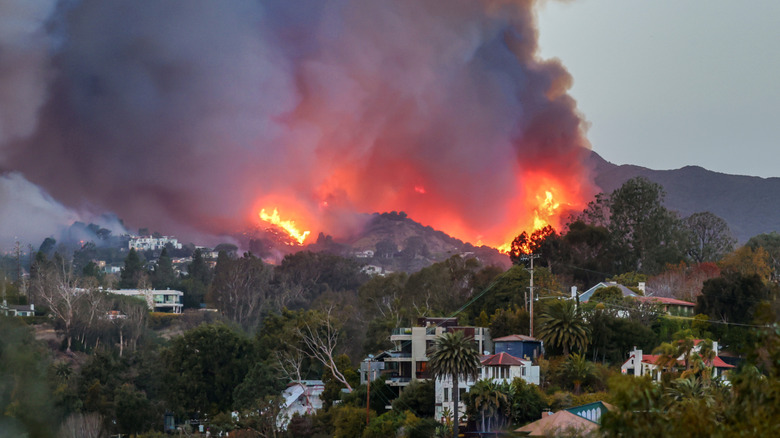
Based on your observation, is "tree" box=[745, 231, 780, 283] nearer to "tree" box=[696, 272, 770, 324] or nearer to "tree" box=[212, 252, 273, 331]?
"tree" box=[696, 272, 770, 324]

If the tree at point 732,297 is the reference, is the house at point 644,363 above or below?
below

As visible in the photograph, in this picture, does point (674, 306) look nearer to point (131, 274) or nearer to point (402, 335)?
point (402, 335)

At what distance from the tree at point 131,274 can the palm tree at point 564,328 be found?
108m

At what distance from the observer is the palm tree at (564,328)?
65.1 meters

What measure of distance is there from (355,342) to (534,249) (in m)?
21.6

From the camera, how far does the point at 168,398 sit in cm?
8694

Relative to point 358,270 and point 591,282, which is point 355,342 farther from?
point 358,270

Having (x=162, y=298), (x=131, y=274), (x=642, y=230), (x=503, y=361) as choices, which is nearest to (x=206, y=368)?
(x=503, y=361)

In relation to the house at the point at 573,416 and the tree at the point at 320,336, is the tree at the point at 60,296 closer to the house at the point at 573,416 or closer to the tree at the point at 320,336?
the tree at the point at 320,336

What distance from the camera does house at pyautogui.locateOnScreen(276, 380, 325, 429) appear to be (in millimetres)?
80644

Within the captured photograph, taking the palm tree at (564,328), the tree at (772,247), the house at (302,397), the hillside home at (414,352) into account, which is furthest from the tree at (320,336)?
the tree at (772,247)

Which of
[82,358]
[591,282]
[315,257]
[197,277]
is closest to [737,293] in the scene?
[591,282]

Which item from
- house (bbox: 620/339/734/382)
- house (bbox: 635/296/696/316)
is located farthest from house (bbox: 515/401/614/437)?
house (bbox: 635/296/696/316)

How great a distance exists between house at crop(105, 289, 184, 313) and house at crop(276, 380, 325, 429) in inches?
2682
